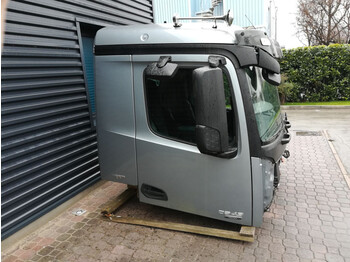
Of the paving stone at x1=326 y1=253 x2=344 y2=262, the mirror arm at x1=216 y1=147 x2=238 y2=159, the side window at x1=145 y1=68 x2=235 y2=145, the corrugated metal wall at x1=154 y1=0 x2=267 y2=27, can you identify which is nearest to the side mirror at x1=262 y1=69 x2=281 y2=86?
the side window at x1=145 y1=68 x2=235 y2=145

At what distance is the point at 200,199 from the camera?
136 inches

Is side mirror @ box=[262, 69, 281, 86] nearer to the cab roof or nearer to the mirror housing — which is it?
the cab roof

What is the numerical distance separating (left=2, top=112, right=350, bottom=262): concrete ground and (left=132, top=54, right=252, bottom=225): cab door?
1.31 feet

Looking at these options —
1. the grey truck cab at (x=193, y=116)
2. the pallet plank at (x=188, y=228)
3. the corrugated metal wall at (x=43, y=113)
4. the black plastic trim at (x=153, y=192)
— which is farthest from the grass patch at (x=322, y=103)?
the black plastic trim at (x=153, y=192)

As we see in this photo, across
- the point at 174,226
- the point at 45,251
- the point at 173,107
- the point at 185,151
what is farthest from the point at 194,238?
the point at 45,251

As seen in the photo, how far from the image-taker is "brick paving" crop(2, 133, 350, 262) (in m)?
3.26

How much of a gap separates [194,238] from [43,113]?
2.61 m

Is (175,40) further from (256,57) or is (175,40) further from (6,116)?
(6,116)

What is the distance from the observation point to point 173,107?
3455mm

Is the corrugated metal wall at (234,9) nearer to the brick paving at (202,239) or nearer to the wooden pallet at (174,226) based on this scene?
the brick paving at (202,239)

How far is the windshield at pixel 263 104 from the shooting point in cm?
320

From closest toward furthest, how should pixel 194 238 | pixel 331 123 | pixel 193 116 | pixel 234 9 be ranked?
pixel 193 116 < pixel 194 238 < pixel 331 123 < pixel 234 9

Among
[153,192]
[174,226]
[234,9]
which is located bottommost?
[174,226]

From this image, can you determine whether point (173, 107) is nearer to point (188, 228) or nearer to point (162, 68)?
point (162, 68)
